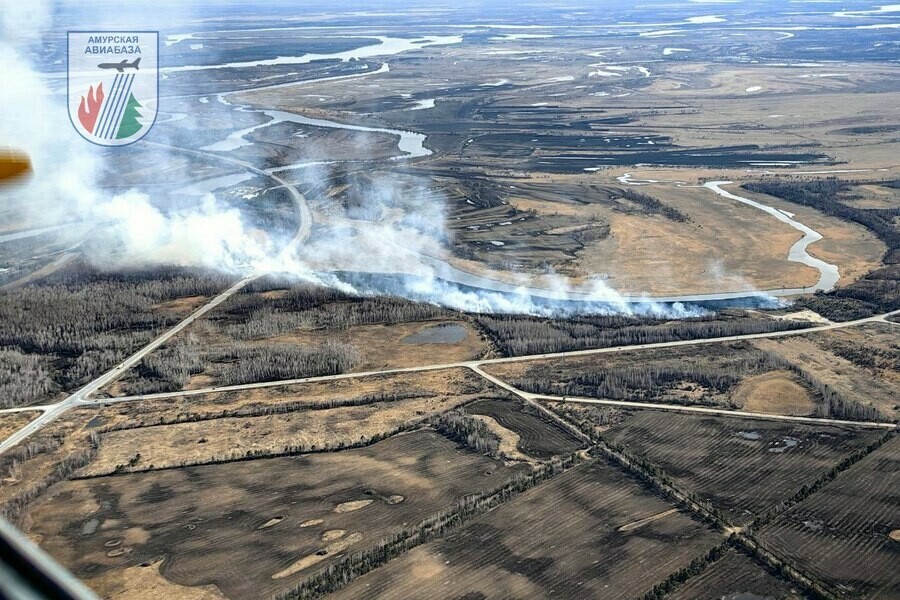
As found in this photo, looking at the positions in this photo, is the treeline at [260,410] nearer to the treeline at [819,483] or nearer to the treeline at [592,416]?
the treeline at [592,416]

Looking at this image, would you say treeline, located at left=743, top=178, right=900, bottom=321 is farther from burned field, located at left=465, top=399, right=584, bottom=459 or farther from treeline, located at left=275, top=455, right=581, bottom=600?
treeline, located at left=275, top=455, right=581, bottom=600

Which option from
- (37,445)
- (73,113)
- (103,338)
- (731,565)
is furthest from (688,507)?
(73,113)

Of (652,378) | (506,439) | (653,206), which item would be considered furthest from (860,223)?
(506,439)

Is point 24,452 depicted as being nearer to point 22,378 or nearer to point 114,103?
point 22,378

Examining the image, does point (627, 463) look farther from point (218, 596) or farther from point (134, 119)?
point (134, 119)

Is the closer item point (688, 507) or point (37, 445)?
point (688, 507)
